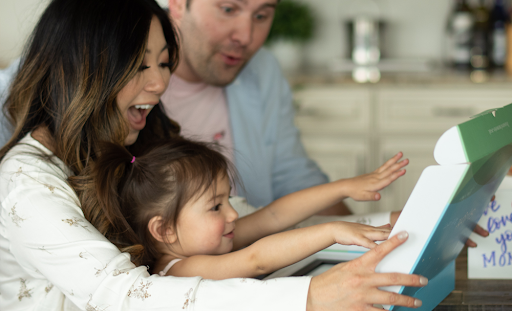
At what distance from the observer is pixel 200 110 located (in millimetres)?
1480

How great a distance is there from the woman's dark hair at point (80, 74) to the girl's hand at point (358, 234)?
1.17ft

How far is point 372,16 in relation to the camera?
2.69 metres

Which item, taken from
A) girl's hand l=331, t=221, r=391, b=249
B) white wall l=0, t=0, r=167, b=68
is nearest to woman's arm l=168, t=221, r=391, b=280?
girl's hand l=331, t=221, r=391, b=249

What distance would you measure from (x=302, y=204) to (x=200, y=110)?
23.5 inches

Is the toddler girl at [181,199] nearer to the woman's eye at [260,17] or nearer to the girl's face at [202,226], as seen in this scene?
the girl's face at [202,226]

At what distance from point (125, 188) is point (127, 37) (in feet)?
0.84

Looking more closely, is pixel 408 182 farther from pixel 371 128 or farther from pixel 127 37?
pixel 127 37

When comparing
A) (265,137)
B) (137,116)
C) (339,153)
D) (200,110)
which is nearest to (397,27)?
(339,153)

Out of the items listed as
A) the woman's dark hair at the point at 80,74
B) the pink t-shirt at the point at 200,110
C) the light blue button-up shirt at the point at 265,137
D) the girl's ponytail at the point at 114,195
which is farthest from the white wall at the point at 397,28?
the girl's ponytail at the point at 114,195

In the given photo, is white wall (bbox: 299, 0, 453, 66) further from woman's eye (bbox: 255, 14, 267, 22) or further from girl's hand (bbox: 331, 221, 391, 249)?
girl's hand (bbox: 331, 221, 391, 249)

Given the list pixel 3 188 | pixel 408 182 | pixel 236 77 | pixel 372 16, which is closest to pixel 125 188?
pixel 3 188

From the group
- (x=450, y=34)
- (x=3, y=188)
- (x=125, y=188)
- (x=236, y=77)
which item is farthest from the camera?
→ (x=450, y=34)

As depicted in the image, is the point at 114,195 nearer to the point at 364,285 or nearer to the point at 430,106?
the point at 364,285

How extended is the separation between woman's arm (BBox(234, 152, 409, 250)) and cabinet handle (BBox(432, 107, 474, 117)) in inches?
55.5
